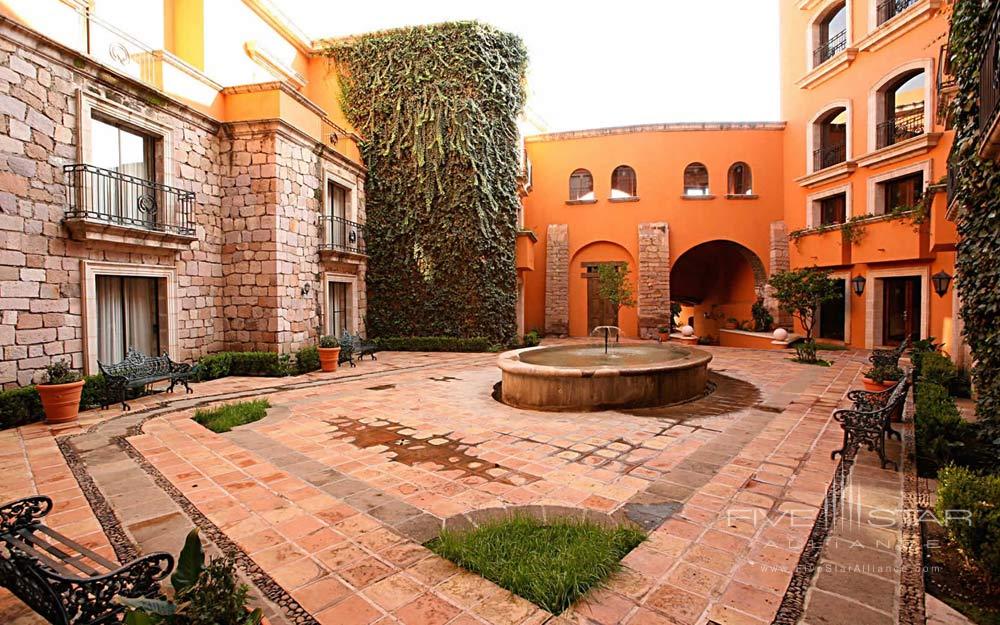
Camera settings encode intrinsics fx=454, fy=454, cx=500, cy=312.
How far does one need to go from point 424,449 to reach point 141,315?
26.1 ft

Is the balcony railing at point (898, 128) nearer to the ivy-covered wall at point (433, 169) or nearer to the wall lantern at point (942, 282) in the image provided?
the wall lantern at point (942, 282)

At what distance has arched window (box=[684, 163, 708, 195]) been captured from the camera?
19.8 meters

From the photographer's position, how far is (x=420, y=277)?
52.9 feet

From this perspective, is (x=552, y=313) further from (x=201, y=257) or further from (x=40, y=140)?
(x=40, y=140)

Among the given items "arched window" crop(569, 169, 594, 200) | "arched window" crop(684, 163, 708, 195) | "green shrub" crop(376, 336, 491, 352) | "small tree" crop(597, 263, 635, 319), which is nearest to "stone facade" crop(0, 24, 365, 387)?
"green shrub" crop(376, 336, 491, 352)

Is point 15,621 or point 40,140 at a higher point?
point 40,140

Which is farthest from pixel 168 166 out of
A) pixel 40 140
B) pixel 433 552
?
pixel 433 552

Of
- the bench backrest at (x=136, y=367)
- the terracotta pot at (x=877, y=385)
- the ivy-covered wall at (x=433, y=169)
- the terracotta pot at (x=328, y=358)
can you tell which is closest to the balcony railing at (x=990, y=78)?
the terracotta pot at (x=877, y=385)

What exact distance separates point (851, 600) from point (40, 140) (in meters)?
11.5

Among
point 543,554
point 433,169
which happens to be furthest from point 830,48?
point 543,554

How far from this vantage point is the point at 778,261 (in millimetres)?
18656

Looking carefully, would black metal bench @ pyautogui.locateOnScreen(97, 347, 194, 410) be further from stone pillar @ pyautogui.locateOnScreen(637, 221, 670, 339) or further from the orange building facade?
stone pillar @ pyautogui.locateOnScreen(637, 221, 670, 339)

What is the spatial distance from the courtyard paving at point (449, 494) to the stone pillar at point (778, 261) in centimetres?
1271

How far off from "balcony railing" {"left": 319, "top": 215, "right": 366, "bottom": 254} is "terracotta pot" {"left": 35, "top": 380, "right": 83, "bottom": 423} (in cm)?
703
